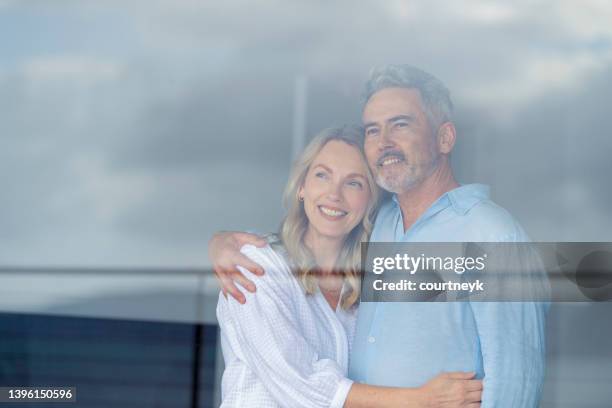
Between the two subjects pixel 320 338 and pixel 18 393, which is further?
pixel 18 393

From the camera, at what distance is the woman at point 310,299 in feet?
7.98

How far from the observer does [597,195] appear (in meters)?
2.54

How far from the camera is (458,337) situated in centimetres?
239

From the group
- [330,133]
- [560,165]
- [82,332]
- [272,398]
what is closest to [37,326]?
[82,332]

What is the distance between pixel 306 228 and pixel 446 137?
0.44 metres

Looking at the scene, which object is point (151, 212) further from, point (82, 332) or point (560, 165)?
point (560, 165)

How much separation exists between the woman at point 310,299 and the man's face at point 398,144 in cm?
4

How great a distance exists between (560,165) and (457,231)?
35cm

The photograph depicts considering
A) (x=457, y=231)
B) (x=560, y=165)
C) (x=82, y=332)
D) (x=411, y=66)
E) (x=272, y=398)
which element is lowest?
(x=272, y=398)

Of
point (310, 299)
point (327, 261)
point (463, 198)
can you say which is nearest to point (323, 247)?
point (327, 261)

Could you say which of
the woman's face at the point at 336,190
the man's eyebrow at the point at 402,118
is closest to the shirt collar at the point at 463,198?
the woman's face at the point at 336,190

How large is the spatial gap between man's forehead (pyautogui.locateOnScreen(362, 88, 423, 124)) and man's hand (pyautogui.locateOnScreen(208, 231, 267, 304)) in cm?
44

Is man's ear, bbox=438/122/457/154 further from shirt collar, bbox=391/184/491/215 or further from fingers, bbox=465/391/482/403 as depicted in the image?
fingers, bbox=465/391/482/403

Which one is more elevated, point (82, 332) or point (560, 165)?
point (560, 165)
